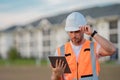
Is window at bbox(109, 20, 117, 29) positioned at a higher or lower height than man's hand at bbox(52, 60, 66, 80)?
higher

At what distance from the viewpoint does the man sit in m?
2.79

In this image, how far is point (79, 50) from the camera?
114 inches

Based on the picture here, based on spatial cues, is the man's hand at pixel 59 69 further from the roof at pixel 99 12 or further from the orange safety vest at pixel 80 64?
the roof at pixel 99 12

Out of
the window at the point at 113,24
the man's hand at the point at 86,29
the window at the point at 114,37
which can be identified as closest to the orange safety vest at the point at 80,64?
the man's hand at the point at 86,29

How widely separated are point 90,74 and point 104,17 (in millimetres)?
35375

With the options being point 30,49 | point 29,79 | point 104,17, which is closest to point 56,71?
point 29,79

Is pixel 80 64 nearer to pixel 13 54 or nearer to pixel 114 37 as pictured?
pixel 114 37

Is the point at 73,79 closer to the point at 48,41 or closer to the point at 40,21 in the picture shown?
the point at 48,41

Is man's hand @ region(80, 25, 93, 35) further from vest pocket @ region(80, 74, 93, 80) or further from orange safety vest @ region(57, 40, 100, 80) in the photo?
vest pocket @ region(80, 74, 93, 80)

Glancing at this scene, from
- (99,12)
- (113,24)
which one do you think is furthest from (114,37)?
(99,12)

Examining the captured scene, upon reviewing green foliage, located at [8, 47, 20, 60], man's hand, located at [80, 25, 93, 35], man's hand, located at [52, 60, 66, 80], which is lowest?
green foliage, located at [8, 47, 20, 60]

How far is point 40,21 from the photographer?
51.2m

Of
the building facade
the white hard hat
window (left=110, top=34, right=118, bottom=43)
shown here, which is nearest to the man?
the white hard hat

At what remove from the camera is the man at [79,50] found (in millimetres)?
2795
